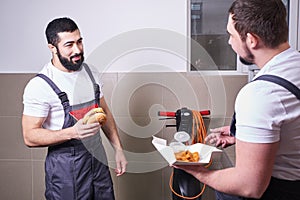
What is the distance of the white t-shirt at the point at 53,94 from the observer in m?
1.37

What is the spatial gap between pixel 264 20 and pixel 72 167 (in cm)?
96

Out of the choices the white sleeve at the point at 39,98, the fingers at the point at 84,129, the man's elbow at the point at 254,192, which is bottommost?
the man's elbow at the point at 254,192

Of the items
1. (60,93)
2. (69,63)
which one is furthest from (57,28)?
(60,93)

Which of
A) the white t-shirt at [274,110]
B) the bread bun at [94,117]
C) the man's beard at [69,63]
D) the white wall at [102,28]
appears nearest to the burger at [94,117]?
the bread bun at [94,117]

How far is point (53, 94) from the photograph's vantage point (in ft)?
4.54

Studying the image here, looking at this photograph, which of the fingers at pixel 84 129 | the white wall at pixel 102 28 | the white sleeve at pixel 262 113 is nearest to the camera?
the white sleeve at pixel 262 113

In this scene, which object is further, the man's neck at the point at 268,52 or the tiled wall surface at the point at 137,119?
the tiled wall surface at the point at 137,119

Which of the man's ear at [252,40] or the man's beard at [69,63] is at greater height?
the man's ear at [252,40]

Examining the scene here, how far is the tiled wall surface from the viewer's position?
1.87 meters

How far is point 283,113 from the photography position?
772 mm

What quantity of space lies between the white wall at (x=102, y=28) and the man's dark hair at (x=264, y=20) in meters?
1.04

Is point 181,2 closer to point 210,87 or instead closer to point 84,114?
point 210,87

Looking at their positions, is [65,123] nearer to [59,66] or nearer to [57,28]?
[59,66]

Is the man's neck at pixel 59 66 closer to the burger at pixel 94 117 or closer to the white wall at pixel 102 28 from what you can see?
the burger at pixel 94 117
